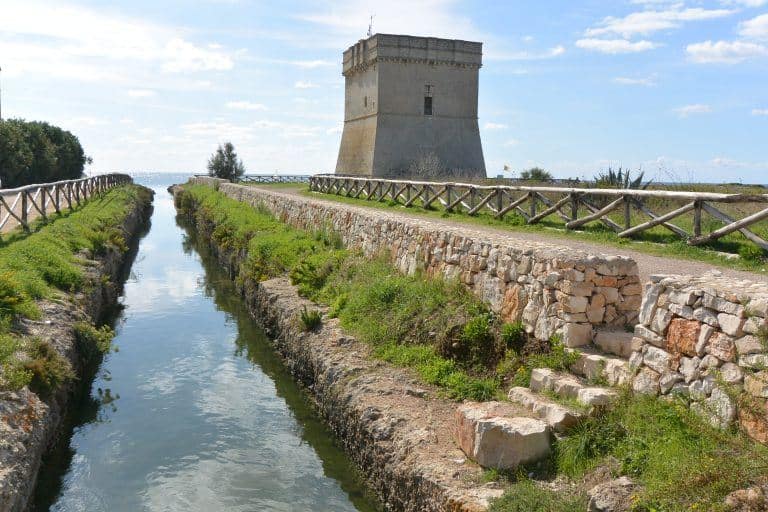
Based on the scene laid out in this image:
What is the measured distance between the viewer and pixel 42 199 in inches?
629

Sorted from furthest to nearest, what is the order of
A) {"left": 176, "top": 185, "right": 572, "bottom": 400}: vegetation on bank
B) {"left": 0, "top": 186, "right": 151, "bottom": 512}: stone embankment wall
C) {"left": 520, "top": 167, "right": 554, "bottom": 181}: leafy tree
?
{"left": 520, "top": 167, "right": 554, "bottom": 181}: leafy tree → {"left": 176, "top": 185, "right": 572, "bottom": 400}: vegetation on bank → {"left": 0, "top": 186, "right": 151, "bottom": 512}: stone embankment wall

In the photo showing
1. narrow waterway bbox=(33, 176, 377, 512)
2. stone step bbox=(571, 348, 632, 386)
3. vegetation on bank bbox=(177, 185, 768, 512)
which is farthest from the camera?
narrow waterway bbox=(33, 176, 377, 512)

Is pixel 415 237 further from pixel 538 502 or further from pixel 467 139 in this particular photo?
pixel 467 139

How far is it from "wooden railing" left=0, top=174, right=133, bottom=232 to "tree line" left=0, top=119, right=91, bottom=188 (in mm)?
4224

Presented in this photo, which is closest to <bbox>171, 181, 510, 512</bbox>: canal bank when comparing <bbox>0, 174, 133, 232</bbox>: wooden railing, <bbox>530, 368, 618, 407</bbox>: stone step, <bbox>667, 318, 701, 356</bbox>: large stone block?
<bbox>530, 368, 618, 407</bbox>: stone step

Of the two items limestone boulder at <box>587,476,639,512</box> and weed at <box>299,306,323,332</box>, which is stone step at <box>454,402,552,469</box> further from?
weed at <box>299,306,323,332</box>

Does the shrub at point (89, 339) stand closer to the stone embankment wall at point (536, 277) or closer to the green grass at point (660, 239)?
the stone embankment wall at point (536, 277)

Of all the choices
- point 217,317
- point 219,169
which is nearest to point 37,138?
point 219,169

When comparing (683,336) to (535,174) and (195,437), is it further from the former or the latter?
(535,174)

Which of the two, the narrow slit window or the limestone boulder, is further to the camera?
the narrow slit window

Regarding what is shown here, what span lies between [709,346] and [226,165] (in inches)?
1971

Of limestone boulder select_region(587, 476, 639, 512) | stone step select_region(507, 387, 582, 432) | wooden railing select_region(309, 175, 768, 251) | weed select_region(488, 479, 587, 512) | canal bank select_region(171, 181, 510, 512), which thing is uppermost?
wooden railing select_region(309, 175, 768, 251)

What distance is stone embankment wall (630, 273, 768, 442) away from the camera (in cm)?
414

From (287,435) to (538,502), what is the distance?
13.7 ft
